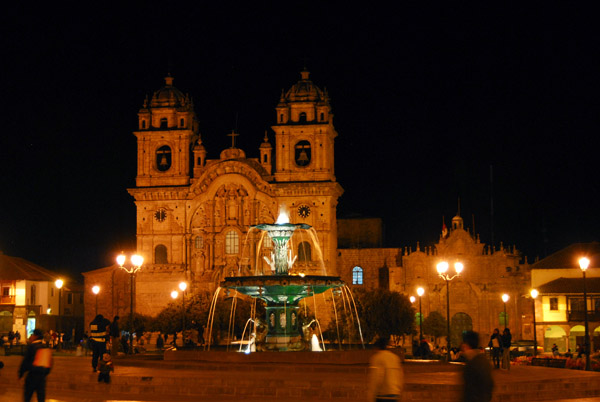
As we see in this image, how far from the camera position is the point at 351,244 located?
6988 cm

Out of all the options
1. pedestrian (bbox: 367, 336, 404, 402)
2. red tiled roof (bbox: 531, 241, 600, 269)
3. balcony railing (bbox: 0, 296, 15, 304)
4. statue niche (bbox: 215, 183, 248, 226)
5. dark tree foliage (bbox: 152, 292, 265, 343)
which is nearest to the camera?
pedestrian (bbox: 367, 336, 404, 402)

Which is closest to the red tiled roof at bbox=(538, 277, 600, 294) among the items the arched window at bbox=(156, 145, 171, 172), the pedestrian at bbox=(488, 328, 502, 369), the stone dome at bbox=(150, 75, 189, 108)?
the arched window at bbox=(156, 145, 171, 172)

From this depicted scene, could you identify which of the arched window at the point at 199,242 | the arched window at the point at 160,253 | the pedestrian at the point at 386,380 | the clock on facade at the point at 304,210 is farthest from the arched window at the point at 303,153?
A: the pedestrian at the point at 386,380

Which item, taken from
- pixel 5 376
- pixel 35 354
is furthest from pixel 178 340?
pixel 35 354

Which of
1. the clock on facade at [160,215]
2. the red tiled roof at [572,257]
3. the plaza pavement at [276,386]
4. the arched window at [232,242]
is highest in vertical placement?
the clock on facade at [160,215]

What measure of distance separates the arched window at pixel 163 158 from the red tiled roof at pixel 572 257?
24.7m

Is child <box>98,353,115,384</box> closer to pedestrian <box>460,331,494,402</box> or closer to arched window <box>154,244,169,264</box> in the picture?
pedestrian <box>460,331,494,402</box>

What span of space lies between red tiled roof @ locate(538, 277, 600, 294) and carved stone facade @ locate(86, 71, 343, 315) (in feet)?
43.3

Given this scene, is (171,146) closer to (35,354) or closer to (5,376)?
(5,376)

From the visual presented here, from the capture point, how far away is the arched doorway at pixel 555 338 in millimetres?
54312

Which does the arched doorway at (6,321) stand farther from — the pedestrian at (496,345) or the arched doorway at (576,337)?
the pedestrian at (496,345)

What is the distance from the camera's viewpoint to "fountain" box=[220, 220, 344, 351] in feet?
86.4

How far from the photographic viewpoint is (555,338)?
54531mm

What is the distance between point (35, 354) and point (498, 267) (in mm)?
51967
